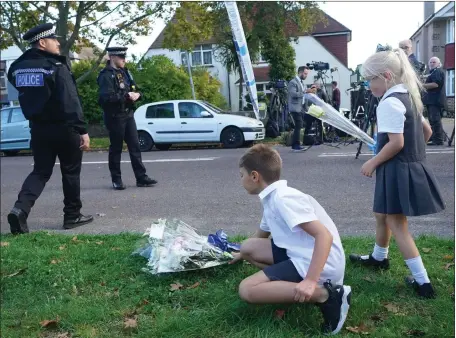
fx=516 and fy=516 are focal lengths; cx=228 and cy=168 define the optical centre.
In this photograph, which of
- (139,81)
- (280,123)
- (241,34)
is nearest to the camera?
(241,34)

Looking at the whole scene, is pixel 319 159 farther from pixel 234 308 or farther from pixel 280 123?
pixel 234 308

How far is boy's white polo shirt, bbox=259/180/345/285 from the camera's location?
2.80 meters

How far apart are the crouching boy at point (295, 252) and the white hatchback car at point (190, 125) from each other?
437 inches

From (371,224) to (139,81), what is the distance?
509 inches

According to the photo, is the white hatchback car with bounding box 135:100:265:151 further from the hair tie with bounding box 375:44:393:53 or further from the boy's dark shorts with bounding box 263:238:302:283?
the boy's dark shorts with bounding box 263:238:302:283

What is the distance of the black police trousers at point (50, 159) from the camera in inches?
205

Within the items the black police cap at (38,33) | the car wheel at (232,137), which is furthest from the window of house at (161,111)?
the black police cap at (38,33)

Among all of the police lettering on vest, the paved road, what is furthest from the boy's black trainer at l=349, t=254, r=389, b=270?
the police lettering on vest

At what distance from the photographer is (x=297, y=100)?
9.40 meters

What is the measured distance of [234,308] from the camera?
3.13m

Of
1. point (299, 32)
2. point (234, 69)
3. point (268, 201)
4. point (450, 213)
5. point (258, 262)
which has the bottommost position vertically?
point (450, 213)

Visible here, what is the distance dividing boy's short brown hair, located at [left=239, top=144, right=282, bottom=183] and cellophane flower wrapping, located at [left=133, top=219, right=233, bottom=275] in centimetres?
99

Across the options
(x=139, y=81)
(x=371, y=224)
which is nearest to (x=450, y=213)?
(x=371, y=224)

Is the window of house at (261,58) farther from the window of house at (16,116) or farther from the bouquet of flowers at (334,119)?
the window of house at (16,116)
